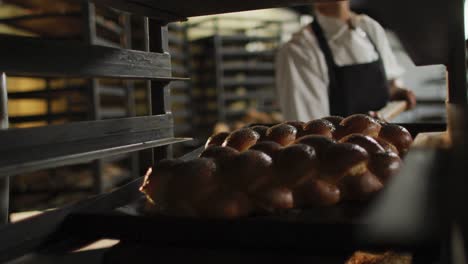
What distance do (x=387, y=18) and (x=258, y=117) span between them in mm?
5021

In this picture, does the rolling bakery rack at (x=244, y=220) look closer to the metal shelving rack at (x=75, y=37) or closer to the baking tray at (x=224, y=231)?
the baking tray at (x=224, y=231)

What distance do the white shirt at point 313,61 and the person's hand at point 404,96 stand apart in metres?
0.36

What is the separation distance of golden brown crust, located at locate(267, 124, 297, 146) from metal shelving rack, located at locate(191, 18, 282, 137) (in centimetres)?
530

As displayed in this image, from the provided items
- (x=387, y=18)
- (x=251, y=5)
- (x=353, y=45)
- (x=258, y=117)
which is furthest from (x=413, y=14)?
(x=258, y=117)

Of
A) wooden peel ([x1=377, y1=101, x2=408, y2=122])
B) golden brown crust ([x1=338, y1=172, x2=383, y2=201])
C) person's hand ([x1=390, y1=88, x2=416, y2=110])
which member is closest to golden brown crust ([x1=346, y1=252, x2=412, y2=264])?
golden brown crust ([x1=338, y1=172, x2=383, y2=201])

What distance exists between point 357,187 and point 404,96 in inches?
106

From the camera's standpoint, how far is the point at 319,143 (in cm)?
111

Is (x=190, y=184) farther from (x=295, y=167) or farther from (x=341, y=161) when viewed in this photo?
(x=341, y=161)

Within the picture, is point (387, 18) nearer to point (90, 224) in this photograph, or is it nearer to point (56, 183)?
point (90, 224)

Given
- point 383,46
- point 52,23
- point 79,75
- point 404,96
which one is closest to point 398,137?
point 79,75

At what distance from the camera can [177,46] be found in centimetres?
615

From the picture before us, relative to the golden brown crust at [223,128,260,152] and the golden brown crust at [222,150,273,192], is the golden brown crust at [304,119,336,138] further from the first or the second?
the golden brown crust at [222,150,273,192]

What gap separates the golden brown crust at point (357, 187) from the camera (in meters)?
1.06

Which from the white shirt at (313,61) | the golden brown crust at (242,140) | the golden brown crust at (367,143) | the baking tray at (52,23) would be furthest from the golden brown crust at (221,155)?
the baking tray at (52,23)
